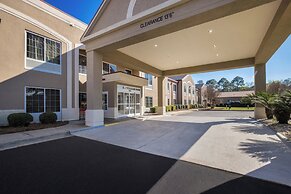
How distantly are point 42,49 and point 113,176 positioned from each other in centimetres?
1193

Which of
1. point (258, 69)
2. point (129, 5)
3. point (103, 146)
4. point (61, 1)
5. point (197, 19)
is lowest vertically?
point (103, 146)

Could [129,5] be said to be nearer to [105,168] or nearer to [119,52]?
[119,52]

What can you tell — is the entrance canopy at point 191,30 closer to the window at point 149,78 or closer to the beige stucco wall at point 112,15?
the beige stucco wall at point 112,15

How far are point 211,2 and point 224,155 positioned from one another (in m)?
5.61

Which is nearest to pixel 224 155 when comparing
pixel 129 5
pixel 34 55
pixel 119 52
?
pixel 129 5

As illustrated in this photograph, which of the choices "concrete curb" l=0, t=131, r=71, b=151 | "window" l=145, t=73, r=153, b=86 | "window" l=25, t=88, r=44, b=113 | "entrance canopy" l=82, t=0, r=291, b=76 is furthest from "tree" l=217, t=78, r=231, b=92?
"concrete curb" l=0, t=131, r=71, b=151

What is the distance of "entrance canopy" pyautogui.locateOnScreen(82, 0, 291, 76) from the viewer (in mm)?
6449

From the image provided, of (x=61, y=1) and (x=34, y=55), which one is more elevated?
(x=61, y=1)

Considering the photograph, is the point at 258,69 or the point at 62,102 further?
the point at 258,69

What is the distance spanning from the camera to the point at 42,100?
11445 millimetres

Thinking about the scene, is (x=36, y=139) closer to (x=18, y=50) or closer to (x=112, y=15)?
(x=18, y=50)

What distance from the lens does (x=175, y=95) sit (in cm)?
3425

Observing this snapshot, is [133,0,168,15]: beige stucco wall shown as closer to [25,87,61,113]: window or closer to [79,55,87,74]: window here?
[79,55,87,74]: window

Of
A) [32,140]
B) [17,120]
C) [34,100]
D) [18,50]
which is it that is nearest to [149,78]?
[34,100]
